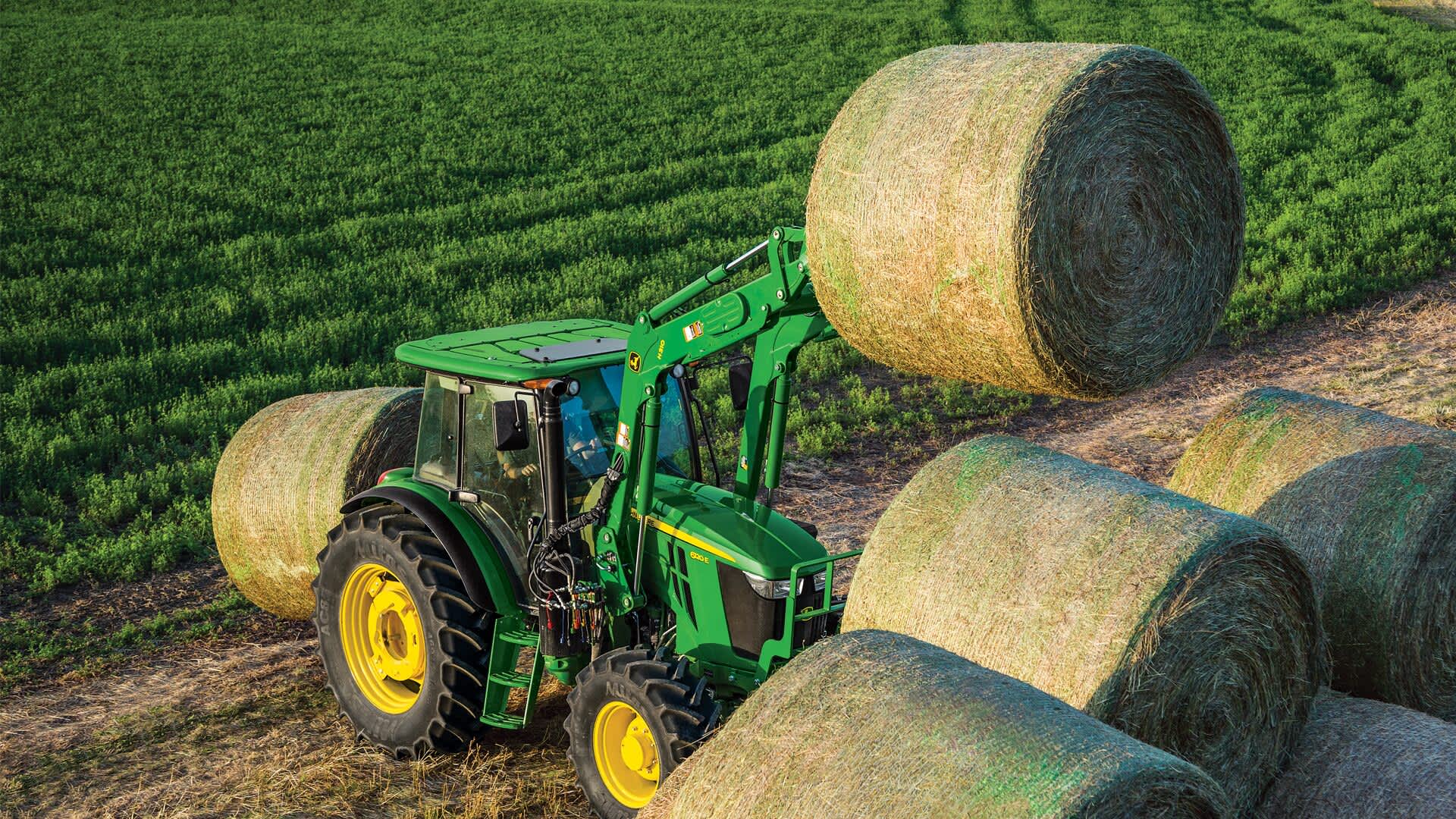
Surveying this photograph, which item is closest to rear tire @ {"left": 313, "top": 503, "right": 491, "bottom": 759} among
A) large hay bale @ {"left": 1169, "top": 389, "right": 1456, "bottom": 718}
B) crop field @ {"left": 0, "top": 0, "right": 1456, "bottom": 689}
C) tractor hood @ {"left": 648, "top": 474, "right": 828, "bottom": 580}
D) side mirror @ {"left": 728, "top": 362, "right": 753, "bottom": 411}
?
tractor hood @ {"left": 648, "top": 474, "right": 828, "bottom": 580}

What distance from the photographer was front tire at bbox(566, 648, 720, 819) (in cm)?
557

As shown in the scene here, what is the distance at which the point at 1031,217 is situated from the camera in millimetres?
4598

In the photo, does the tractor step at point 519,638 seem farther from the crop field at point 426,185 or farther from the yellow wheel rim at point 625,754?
the crop field at point 426,185

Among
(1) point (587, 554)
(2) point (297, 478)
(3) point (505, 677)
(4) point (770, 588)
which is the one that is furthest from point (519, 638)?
(2) point (297, 478)

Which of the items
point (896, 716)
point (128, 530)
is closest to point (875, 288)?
point (896, 716)

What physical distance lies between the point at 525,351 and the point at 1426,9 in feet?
112

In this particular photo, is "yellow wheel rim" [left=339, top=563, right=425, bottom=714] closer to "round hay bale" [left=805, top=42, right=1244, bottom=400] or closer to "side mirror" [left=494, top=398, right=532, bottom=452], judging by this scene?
"side mirror" [left=494, top=398, right=532, bottom=452]

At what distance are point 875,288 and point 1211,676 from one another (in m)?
1.86

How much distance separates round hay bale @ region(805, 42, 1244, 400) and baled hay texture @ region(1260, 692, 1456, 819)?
5.09 feet

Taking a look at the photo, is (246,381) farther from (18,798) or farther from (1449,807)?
(1449,807)

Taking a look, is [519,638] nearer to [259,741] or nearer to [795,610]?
[795,610]

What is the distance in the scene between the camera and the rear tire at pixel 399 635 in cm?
642

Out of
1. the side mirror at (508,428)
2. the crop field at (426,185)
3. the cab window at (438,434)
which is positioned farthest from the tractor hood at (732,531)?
the crop field at (426,185)

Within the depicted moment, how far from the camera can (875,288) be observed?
196 inches
